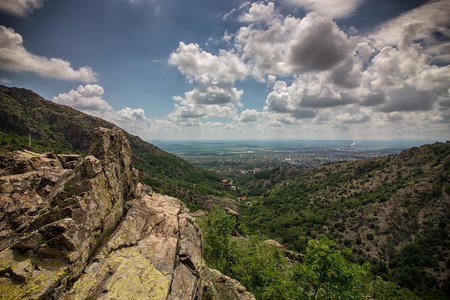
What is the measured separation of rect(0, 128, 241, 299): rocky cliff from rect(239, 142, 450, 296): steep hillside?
5763cm

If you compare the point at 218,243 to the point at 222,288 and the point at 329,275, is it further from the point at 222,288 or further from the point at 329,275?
the point at 329,275

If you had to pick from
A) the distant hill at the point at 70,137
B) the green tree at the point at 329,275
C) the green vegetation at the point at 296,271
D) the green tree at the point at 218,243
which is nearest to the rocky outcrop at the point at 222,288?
the green vegetation at the point at 296,271

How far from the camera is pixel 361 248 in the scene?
54.6 meters

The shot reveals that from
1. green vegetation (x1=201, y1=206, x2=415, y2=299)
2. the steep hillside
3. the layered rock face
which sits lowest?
the steep hillside

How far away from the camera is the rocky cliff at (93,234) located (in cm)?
790

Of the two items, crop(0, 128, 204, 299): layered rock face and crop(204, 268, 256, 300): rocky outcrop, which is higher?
crop(0, 128, 204, 299): layered rock face

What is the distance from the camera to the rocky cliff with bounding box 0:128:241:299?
7902 millimetres

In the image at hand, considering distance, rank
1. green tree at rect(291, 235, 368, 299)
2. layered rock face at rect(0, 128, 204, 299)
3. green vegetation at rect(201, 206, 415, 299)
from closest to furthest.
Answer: layered rock face at rect(0, 128, 204, 299)
green tree at rect(291, 235, 368, 299)
green vegetation at rect(201, 206, 415, 299)

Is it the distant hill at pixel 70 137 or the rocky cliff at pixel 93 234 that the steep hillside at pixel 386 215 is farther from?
the rocky cliff at pixel 93 234

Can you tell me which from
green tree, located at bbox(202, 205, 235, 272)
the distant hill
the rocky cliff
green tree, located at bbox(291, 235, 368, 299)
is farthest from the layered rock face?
the distant hill

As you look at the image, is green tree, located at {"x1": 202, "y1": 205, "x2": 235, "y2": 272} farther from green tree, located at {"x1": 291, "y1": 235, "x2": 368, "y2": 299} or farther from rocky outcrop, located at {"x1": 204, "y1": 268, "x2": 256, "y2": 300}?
green tree, located at {"x1": 291, "y1": 235, "x2": 368, "y2": 299}

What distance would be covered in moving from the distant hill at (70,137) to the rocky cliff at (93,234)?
6456 cm

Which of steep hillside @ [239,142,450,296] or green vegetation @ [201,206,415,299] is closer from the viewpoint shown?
green vegetation @ [201,206,415,299]

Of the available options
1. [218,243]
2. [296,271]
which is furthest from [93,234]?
[296,271]
